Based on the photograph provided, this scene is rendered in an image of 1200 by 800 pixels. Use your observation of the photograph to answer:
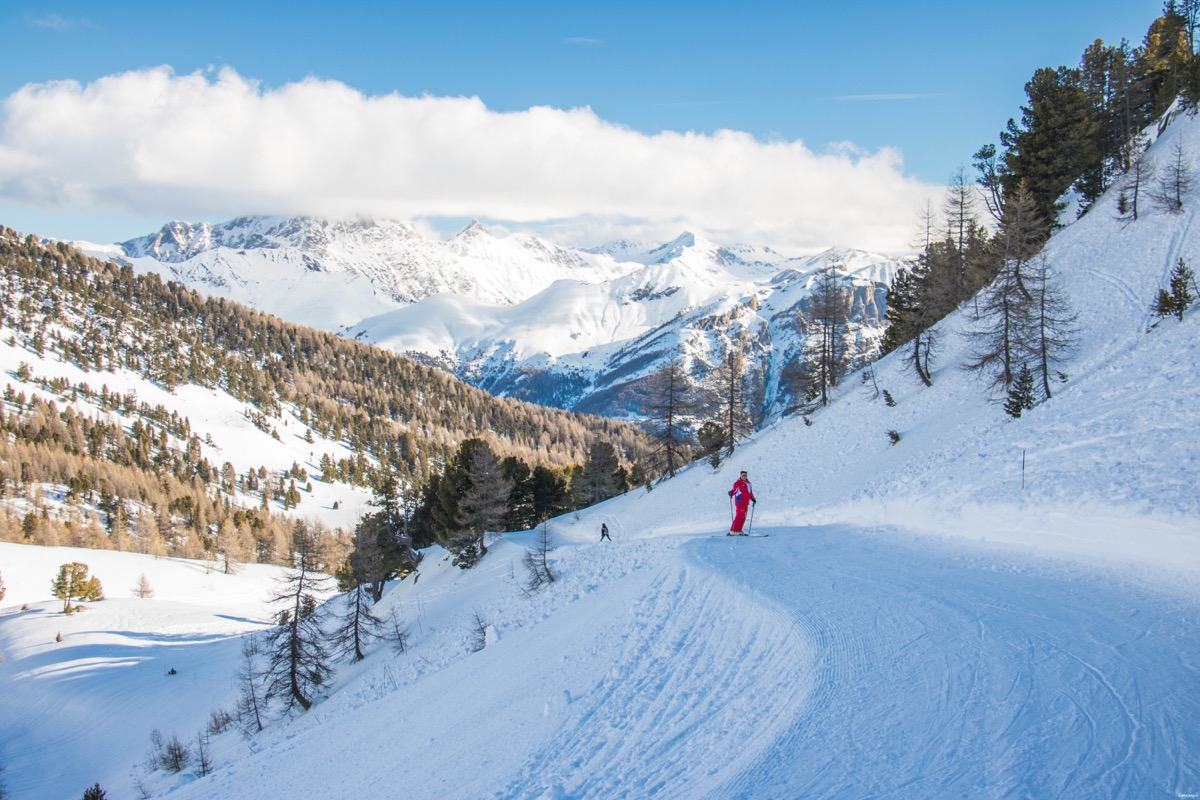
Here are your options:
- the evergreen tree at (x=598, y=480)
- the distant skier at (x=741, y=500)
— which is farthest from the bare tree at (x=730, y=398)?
the distant skier at (x=741, y=500)

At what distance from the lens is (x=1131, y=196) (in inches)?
1393

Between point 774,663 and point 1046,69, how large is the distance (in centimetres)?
5010

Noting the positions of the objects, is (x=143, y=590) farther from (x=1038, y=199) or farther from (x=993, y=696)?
(x=1038, y=199)

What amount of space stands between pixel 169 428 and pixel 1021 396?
555 feet

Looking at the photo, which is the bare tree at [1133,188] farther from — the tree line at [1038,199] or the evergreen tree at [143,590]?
the evergreen tree at [143,590]

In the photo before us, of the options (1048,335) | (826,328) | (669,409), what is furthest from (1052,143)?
(669,409)

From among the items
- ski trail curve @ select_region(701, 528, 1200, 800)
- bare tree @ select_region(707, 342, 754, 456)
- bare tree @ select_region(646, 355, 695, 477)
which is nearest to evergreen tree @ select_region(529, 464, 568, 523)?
bare tree @ select_region(646, 355, 695, 477)

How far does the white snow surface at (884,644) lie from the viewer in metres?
5.10

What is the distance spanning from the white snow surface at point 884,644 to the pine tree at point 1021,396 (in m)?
0.69

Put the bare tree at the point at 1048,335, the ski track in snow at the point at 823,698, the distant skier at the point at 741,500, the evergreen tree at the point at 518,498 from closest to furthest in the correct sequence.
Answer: the ski track in snow at the point at 823,698, the distant skier at the point at 741,500, the bare tree at the point at 1048,335, the evergreen tree at the point at 518,498

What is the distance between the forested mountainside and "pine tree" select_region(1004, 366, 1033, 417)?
6882 centimetres

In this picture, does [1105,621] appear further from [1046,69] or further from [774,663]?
[1046,69]

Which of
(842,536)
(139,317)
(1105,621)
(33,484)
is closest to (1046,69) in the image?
(842,536)

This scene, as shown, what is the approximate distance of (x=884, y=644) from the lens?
7.20m
